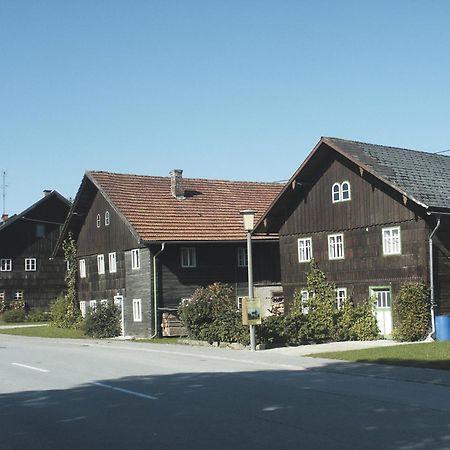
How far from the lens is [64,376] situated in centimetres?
1677

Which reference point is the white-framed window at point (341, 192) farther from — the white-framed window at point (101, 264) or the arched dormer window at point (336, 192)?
the white-framed window at point (101, 264)

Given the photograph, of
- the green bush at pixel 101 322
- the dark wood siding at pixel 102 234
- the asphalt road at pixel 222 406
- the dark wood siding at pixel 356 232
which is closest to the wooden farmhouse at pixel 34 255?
the dark wood siding at pixel 102 234

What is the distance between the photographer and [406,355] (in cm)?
1942

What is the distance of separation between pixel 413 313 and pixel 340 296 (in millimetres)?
4823

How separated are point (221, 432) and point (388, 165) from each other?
2102cm

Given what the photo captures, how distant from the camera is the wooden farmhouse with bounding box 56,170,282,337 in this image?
35531mm

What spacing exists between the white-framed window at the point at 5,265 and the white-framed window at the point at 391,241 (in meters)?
40.5

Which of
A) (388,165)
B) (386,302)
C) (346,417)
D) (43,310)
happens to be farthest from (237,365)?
(43,310)

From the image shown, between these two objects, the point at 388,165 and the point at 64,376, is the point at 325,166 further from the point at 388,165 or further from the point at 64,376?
the point at 64,376

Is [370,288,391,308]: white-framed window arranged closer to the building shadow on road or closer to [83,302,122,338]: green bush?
the building shadow on road

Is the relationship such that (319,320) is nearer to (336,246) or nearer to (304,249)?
(336,246)

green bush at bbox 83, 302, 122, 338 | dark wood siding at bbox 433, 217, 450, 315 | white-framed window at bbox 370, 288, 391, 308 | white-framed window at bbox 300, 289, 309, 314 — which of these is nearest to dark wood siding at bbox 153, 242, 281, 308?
green bush at bbox 83, 302, 122, 338

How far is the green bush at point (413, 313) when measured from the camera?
2572 centimetres

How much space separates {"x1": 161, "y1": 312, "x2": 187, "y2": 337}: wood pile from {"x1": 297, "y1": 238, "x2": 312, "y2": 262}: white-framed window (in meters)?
6.84
